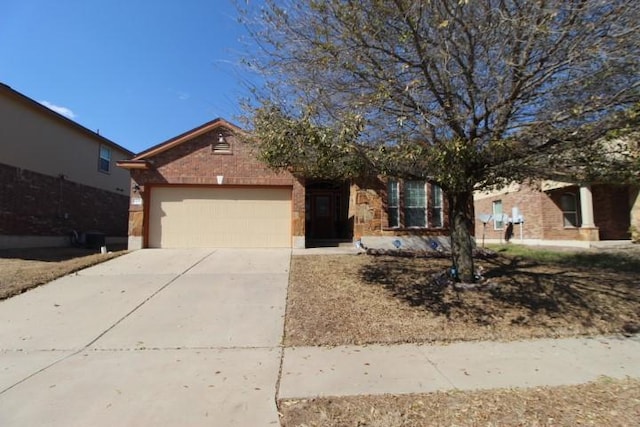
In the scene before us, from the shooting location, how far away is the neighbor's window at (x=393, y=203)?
47.3 ft

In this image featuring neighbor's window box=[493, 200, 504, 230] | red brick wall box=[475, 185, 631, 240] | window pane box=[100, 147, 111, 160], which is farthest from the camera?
neighbor's window box=[493, 200, 504, 230]

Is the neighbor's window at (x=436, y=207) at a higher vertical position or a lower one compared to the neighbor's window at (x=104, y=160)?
lower

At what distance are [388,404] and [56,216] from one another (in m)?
17.5

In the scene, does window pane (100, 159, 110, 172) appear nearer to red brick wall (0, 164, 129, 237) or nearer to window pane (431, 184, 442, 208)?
red brick wall (0, 164, 129, 237)

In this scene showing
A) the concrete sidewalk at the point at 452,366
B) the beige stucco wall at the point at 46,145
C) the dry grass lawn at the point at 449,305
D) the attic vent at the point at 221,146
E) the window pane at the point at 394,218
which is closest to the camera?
the concrete sidewalk at the point at 452,366

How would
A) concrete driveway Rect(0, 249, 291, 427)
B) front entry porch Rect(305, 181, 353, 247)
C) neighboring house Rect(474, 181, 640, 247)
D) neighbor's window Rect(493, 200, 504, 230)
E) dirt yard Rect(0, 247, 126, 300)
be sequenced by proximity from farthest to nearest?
1. neighbor's window Rect(493, 200, 504, 230)
2. front entry porch Rect(305, 181, 353, 247)
3. neighboring house Rect(474, 181, 640, 247)
4. dirt yard Rect(0, 247, 126, 300)
5. concrete driveway Rect(0, 249, 291, 427)

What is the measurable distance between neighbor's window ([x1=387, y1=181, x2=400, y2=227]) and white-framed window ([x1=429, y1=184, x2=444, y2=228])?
119 cm

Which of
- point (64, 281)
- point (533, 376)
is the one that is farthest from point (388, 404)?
point (64, 281)

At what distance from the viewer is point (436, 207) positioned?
48.1 feet

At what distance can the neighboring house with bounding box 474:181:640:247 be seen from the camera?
695 inches

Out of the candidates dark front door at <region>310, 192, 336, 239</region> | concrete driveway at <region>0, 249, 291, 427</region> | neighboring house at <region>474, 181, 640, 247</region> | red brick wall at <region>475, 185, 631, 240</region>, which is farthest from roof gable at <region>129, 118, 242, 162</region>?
red brick wall at <region>475, 185, 631, 240</region>

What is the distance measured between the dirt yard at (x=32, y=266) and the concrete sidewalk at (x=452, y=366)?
6.98 m

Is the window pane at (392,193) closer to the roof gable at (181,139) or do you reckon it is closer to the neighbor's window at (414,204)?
the neighbor's window at (414,204)

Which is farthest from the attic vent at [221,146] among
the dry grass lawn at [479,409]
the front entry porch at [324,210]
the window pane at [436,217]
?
the dry grass lawn at [479,409]
